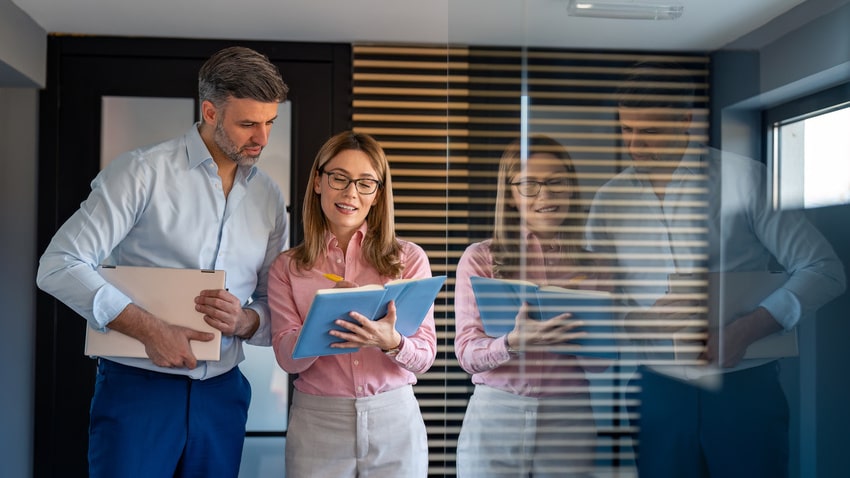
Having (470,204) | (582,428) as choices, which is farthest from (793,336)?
(470,204)

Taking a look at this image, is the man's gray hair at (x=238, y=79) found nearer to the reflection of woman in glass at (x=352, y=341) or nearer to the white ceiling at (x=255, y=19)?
the reflection of woman in glass at (x=352, y=341)

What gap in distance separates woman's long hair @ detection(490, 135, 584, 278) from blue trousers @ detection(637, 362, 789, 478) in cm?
18

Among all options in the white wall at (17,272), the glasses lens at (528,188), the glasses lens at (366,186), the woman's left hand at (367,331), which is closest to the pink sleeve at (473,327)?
the glasses lens at (528,188)

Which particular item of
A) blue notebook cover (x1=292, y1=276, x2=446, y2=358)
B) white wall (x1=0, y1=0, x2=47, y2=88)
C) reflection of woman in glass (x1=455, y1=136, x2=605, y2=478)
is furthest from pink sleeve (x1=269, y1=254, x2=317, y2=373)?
white wall (x1=0, y1=0, x2=47, y2=88)

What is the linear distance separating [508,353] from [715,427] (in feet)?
0.99

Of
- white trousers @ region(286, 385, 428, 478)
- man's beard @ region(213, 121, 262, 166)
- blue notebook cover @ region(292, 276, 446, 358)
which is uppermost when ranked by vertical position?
man's beard @ region(213, 121, 262, 166)

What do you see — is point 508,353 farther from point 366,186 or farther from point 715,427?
point 366,186

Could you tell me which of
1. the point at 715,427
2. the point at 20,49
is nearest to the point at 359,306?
the point at 715,427

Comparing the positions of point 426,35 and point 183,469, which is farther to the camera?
point 426,35

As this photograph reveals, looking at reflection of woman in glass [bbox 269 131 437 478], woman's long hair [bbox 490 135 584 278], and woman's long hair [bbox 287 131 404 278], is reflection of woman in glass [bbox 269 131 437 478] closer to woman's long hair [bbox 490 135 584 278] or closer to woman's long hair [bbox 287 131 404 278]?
woman's long hair [bbox 287 131 404 278]

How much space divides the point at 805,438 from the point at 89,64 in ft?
10.8

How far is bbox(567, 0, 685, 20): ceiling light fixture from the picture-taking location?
0.86 m

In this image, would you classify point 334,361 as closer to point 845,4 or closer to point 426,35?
point 845,4

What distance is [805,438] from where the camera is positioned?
885 mm
